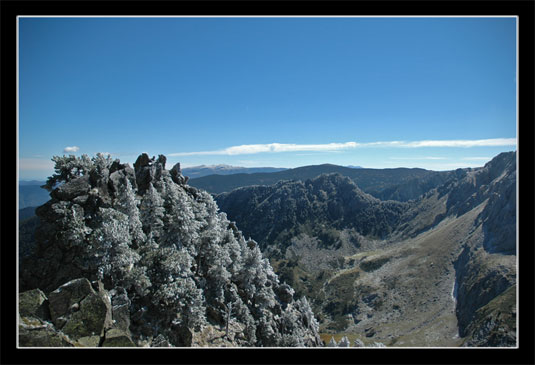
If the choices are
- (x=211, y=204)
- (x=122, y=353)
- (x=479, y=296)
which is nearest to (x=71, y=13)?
(x=122, y=353)

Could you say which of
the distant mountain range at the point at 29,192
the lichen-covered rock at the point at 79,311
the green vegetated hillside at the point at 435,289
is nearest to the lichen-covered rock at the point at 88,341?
the lichen-covered rock at the point at 79,311

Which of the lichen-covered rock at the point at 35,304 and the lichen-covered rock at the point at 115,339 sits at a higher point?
the lichen-covered rock at the point at 35,304

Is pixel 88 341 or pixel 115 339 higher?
pixel 88 341

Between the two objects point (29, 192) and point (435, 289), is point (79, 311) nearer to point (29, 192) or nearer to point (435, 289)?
point (29, 192)

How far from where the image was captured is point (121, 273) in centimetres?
2264

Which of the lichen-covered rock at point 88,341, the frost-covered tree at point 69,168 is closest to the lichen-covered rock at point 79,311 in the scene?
the lichen-covered rock at point 88,341

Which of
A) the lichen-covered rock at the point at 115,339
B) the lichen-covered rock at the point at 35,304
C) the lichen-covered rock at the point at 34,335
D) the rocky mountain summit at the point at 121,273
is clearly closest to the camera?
the lichen-covered rock at the point at 34,335

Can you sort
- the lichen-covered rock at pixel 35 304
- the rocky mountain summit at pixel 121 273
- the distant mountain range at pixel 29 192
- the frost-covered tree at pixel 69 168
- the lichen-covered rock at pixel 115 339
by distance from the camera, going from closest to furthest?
the distant mountain range at pixel 29 192 < the lichen-covered rock at pixel 35 304 < the lichen-covered rock at pixel 115 339 < the rocky mountain summit at pixel 121 273 < the frost-covered tree at pixel 69 168

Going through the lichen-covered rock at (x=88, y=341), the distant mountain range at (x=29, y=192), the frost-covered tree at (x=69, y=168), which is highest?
the frost-covered tree at (x=69, y=168)

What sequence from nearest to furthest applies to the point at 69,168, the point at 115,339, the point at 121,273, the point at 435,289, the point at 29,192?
the point at 115,339 < the point at 121,273 < the point at 69,168 < the point at 29,192 < the point at 435,289

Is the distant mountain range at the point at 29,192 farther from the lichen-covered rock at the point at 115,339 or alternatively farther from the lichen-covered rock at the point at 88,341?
the lichen-covered rock at the point at 115,339

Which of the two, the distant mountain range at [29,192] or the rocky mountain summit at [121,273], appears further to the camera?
the rocky mountain summit at [121,273]

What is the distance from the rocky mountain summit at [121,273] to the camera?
1451cm

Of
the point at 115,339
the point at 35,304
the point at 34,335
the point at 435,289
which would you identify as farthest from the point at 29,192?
the point at 435,289
